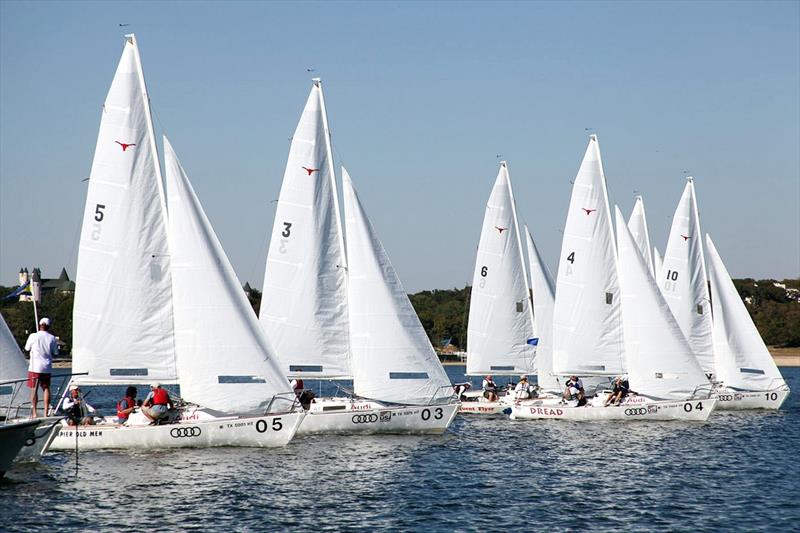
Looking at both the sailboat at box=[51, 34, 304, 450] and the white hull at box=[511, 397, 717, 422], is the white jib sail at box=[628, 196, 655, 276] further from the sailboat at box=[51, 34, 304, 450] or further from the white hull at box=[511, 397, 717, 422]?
the sailboat at box=[51, 34, 304, 450]

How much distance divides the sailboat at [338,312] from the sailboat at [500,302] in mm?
11270

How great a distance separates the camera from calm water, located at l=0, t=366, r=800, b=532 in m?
23.2

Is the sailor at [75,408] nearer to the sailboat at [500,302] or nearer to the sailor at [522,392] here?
the sailor at [522,392]

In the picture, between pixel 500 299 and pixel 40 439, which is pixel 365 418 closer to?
pixel 40 439

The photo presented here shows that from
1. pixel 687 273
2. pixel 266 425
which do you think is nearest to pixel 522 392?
pixel 687 273

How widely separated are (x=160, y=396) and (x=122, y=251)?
445 cm

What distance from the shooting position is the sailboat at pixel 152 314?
31.6 metres

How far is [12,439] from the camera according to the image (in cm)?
2645

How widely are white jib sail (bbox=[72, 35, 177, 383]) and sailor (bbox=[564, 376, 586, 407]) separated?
1779 centimetres

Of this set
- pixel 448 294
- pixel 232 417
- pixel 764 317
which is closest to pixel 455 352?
pixel 448 294

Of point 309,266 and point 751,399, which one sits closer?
point 309,266

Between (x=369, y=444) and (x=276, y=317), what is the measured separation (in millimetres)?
6275

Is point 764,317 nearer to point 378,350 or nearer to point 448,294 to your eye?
point 448,294

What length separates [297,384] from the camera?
38656 millimetres
